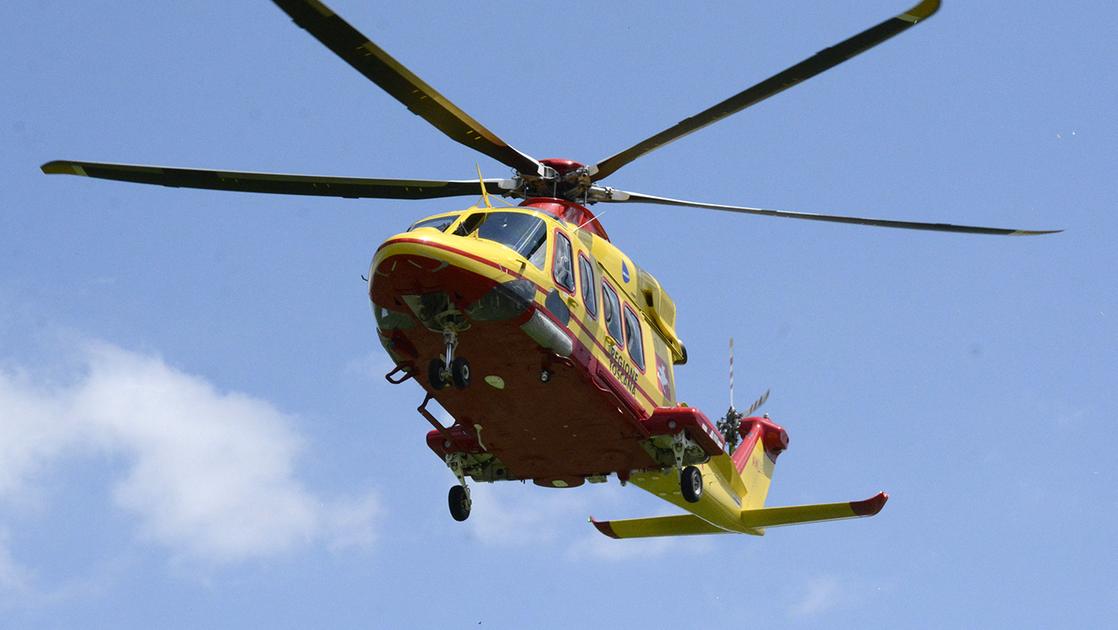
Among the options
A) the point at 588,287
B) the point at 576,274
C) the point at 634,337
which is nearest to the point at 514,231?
the point at 576,274

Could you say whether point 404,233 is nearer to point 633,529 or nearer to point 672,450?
point 672,450

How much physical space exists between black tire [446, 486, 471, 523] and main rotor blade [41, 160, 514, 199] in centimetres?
481

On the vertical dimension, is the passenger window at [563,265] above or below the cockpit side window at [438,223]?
below

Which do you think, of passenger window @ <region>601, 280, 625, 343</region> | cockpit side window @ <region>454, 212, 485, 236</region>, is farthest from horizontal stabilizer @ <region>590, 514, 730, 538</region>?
cockpit side window @ <region>454, 212, 485, 236</region>

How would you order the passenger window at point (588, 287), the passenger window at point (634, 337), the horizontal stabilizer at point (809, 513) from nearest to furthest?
1. the passenger window at point (588, 287)
2. the passenger window at point (634, 337)
3. the horizontal stabilizer at point (809, 513)

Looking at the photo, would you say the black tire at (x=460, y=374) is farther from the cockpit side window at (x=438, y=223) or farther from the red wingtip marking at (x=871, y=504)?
the red wingtip marking at (x=871, y=504)

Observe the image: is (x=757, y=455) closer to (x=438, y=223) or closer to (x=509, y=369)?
(x=509, y=369)

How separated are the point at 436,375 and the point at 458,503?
4.00 m

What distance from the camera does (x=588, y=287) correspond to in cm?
2142

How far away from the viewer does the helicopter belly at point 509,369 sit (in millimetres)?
19328

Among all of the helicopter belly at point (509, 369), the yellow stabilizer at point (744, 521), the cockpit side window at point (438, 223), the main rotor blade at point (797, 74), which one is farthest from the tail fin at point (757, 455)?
the cockpit side window at point (438, 223)

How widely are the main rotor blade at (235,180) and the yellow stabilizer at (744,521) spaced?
26.1 feet

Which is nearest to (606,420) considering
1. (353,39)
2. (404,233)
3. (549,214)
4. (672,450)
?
(672,450)

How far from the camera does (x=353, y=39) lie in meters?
17.8
